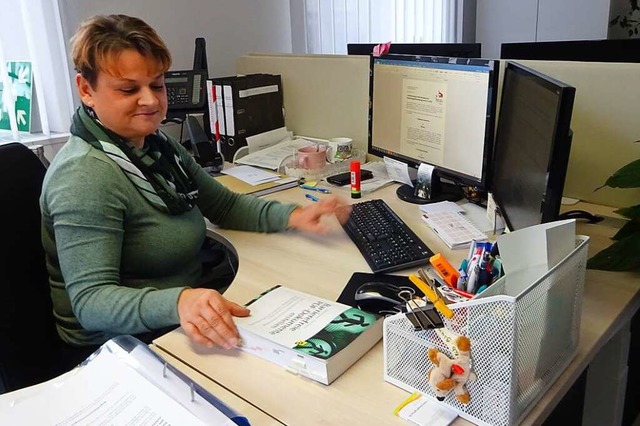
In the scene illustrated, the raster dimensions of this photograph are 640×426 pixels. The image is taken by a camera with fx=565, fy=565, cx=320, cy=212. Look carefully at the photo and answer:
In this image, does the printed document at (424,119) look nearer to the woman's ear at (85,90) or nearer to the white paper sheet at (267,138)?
the white paper sheet at (267,138)

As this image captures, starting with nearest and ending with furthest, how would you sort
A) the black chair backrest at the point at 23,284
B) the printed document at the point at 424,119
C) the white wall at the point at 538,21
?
the black chair backrest at the point at 23,284 < the printed document at the point at 424,119 < the white wall at the point at 538,21

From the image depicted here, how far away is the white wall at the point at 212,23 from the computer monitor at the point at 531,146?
66.5 inches

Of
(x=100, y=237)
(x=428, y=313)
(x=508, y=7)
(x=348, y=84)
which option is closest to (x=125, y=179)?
(x=100, y=237)

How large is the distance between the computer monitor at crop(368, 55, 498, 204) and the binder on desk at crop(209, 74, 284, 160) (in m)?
0.58

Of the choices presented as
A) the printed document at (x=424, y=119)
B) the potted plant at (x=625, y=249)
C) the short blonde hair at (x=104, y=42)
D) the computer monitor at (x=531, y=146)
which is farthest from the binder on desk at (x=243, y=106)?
the potted plant at (x=625, y=249)

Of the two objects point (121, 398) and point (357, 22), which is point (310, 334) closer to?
point (121, 398)

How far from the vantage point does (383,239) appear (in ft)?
4.46

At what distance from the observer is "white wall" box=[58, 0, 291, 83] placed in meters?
2.33

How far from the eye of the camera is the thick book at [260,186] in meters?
1.85

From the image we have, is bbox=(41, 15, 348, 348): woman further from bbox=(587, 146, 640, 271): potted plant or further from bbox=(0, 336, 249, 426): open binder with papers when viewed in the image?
bbox=(587, 146, 640, 271): potted plant

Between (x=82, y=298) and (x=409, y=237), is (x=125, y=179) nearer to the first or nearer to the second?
(x=82, y=298)

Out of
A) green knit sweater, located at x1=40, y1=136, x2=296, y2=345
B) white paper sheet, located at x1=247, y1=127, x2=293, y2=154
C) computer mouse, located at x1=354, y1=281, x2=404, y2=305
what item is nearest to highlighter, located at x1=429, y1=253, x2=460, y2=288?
computer mouse, located at x1=354, y1=281, x2=404, y2=305

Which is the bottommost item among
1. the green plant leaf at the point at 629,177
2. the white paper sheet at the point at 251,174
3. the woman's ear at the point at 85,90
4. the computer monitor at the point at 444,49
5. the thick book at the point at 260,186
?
the thick book at the point at 260,186

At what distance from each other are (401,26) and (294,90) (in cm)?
148
